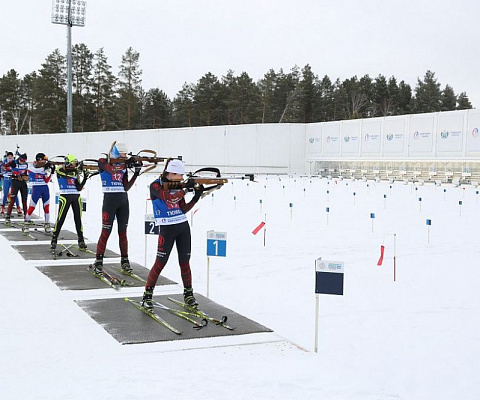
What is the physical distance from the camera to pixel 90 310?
7.83 meters

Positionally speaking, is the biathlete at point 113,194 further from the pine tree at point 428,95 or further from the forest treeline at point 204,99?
the pine tree at point 428,95

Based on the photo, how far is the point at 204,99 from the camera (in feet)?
286

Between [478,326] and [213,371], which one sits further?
[478,326]

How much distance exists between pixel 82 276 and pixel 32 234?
5.62m

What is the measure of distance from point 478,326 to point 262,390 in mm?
4055

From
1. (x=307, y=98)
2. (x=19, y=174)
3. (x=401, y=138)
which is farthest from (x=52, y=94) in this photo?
(x=19, y=174)

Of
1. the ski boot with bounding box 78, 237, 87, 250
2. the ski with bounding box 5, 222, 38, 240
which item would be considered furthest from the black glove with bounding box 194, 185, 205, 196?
the ski with bounding box 5, 222, 38, 240

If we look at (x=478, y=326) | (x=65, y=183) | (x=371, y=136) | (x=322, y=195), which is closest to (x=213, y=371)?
(x=478, y=326)

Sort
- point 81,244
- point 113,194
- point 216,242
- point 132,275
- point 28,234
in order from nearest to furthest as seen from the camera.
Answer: point 216,242
point 113,194
point 132,275
point 81,244
point 28,234

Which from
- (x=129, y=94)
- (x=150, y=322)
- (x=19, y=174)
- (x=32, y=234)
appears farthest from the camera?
(x=129, y=94)

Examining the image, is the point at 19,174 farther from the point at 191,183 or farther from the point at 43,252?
the point at 191,183

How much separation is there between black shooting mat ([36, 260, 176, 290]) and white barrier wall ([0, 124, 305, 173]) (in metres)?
44.7

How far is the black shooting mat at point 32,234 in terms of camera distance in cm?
1423

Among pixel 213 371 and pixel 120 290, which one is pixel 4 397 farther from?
pixel 120 290
